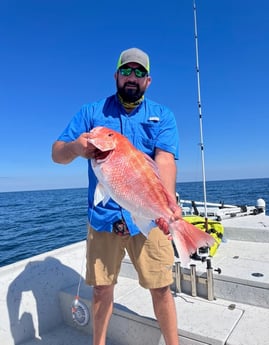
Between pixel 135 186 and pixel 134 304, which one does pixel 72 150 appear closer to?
pixel 135 186

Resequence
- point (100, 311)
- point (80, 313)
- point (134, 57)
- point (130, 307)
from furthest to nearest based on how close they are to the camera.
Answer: point (80, 313), point (130, 307), point (100, 311), point (134, 57)

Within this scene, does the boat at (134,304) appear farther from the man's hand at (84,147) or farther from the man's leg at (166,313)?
the man's hand at (84,147)

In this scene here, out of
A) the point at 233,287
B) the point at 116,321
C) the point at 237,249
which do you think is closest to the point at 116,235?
the point at 116,321

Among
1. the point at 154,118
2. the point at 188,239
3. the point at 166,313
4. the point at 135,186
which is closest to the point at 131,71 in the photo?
the point at 154,118

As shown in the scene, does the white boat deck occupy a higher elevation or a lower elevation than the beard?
A: lower

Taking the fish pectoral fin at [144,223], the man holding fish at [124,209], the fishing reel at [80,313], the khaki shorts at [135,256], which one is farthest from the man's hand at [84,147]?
the fishing reel at [80,313]

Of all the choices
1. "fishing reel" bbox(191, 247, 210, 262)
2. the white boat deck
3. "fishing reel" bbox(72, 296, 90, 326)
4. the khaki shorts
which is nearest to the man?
the khaki shorts

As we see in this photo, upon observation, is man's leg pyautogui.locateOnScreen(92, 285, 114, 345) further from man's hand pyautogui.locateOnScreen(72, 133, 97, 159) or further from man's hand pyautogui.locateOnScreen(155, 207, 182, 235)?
man's hand pyautogui.locateOnScreen(72, 133, 97, 159)

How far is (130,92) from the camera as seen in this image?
2.25 meters

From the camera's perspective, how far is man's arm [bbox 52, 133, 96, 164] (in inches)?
70.9

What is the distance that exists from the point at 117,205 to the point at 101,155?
22.7 inches

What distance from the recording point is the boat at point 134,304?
264cm

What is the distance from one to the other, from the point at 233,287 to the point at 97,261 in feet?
5.49

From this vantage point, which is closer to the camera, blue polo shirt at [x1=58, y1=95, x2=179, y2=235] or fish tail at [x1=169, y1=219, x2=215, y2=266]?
fish tail at [x1=169, y1=219, x2=215, y2=266]
